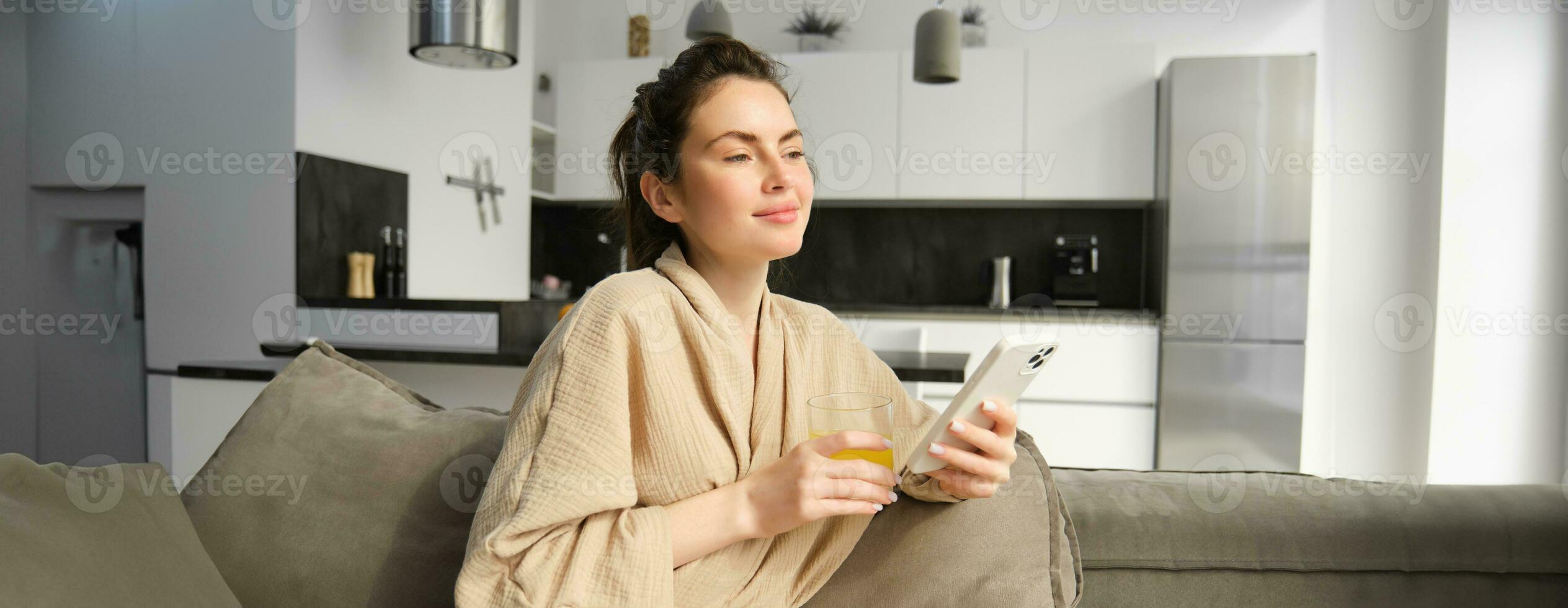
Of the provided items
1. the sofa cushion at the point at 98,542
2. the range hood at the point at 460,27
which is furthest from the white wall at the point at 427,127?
the sofa cushion at the point at 98,542

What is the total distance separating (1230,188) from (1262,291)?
446 mm

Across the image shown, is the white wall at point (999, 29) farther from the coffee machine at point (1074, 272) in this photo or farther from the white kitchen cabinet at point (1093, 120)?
the coffee machine at point (1074, 272)

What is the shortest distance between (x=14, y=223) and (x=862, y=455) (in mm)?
4004

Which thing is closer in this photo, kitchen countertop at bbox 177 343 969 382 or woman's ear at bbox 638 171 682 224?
woman's ear at bbox 638 171 682 224

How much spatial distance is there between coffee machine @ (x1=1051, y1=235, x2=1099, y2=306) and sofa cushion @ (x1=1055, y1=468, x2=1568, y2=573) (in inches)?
133

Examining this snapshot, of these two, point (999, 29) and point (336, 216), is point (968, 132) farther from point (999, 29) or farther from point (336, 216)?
point (336, 216)

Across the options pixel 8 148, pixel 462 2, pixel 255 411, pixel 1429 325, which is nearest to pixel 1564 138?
pixel 1429 325

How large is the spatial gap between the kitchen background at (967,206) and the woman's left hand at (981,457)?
1.30 metres

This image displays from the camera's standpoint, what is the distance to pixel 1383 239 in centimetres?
307

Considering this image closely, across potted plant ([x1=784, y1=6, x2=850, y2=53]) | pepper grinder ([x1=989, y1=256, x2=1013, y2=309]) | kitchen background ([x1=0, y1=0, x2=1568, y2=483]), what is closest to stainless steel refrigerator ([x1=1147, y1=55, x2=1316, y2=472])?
kitchen background ([x1=0, y1=0, x2=1568, y2=483])

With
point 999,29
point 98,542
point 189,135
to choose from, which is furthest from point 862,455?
point 999,29

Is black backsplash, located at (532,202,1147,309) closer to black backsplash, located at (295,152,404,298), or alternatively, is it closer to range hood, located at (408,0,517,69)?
black backsplash, located at (295,152,404,298)

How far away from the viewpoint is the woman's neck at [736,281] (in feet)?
3.80

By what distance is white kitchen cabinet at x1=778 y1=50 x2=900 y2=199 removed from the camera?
4508 millimetres
